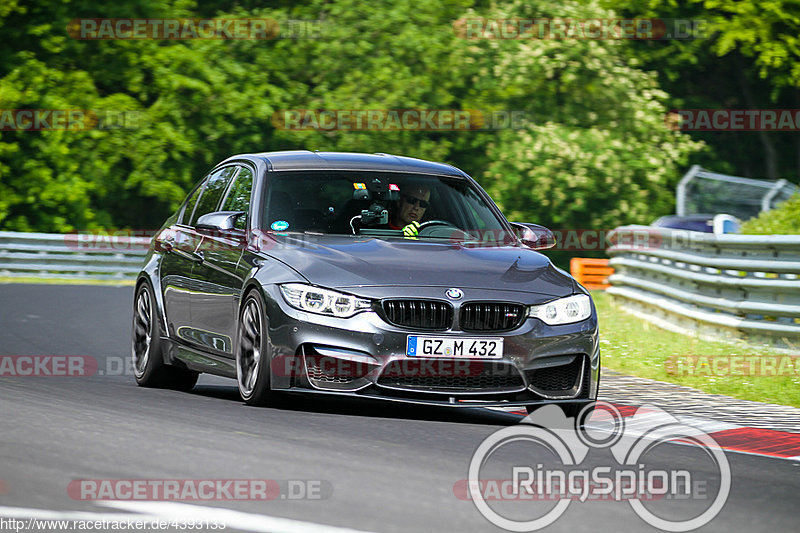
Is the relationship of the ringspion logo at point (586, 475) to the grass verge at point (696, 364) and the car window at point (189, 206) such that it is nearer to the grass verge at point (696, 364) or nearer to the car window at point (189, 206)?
the grass verge at point (696, 364)

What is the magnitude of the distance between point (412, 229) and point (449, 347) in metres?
1.63

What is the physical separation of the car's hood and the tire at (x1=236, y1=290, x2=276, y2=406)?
1.13ft

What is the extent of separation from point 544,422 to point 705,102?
41.8 m

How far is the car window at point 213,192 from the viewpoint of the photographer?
429 inches

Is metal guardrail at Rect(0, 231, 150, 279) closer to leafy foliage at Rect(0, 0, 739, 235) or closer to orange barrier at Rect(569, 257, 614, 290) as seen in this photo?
leafy foliage at Rect(0, 0, 739, 235)

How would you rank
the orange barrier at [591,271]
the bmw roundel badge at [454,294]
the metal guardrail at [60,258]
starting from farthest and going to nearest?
1. the orange barrier at [591,271]
2. the metal guardrail at [60,258]
3. the bmw roundel badge at [454,294]

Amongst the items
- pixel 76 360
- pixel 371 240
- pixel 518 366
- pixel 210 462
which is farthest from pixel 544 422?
pixel 76 360

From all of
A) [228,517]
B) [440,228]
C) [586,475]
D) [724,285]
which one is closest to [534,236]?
[440,228]

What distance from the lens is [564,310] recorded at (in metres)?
9.01

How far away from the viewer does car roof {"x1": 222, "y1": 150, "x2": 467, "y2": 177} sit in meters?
10.2

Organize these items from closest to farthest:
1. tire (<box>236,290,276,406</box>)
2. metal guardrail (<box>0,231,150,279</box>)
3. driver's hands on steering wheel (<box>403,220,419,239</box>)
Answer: tire (<box>236,290,276,406</box>) → driver's hands on steering wheel (<box>403,220,419,239</box>) → metal guardrail (<box>0,231,150,279</box>)

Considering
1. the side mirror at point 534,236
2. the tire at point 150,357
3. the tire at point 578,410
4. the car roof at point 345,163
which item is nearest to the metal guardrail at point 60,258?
the tire at point 150,357

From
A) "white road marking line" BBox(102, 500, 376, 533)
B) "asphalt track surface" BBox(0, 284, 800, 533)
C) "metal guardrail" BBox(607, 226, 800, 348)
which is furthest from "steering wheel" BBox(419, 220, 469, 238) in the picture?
"metal guardrail" BBox(607, 226, 800, 348)

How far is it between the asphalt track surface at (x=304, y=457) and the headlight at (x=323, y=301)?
2.05 ft
